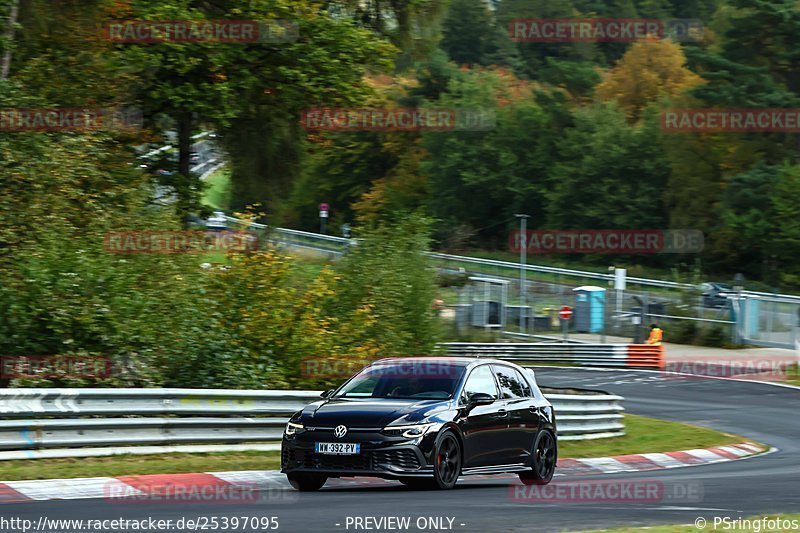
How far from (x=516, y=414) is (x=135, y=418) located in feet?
14.3

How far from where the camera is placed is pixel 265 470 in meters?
14.1

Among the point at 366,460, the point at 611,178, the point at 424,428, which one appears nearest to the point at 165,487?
the point at 366,460

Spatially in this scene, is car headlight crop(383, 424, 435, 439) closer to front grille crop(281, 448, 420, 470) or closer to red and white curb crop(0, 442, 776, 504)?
front grille crop(281, 448, 420, 470)

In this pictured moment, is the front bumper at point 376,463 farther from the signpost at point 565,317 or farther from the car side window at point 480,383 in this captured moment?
the signpost at point 565,317

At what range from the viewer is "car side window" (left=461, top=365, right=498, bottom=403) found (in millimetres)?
13373

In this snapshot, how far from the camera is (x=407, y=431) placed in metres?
12.2

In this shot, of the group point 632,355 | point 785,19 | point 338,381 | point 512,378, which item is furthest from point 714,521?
point 785,19

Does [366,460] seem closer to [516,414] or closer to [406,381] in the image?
[406,381]

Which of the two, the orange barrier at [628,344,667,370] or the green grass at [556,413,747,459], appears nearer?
the green grass at [556,413,747,459]

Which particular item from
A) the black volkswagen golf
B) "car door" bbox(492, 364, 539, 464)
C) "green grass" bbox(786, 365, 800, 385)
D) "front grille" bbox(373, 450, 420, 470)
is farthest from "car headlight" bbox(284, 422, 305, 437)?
"green grass" bbox(786, 365, 800, 385)

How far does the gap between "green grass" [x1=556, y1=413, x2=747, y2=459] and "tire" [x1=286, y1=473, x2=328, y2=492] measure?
6.76 m

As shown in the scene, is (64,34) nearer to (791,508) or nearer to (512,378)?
(512,378)

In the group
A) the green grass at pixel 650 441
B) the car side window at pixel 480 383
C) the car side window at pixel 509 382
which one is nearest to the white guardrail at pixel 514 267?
the green grass at pixel 650 441

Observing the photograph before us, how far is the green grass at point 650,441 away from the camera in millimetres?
19703
